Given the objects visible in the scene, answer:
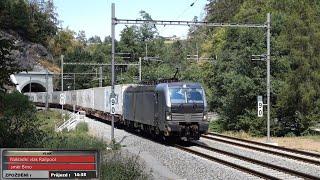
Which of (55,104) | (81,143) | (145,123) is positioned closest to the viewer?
(81,143)

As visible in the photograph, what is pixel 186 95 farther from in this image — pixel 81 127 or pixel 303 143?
pixel 81 127

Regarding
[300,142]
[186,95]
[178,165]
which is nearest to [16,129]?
[178,165]

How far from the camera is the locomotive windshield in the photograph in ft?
83.5

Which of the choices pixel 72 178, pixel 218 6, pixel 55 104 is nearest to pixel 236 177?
pixel 72 178

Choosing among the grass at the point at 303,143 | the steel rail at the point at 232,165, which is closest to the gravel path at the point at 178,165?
the steel rail at the point at 232,165

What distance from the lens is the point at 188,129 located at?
25266 millimetres

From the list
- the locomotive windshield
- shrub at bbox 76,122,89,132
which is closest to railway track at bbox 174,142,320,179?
the locomotive windshield

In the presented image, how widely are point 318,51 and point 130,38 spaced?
82.1 metres

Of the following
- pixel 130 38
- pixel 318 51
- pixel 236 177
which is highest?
pixel 130 38

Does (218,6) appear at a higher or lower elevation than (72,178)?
higher

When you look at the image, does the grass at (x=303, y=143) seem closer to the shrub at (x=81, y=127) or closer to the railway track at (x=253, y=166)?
the railway track at (x=253, y=166)

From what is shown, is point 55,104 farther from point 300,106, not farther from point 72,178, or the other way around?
point 72,178

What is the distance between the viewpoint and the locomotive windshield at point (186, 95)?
25453mm

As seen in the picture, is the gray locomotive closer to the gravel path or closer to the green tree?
the gravel path
